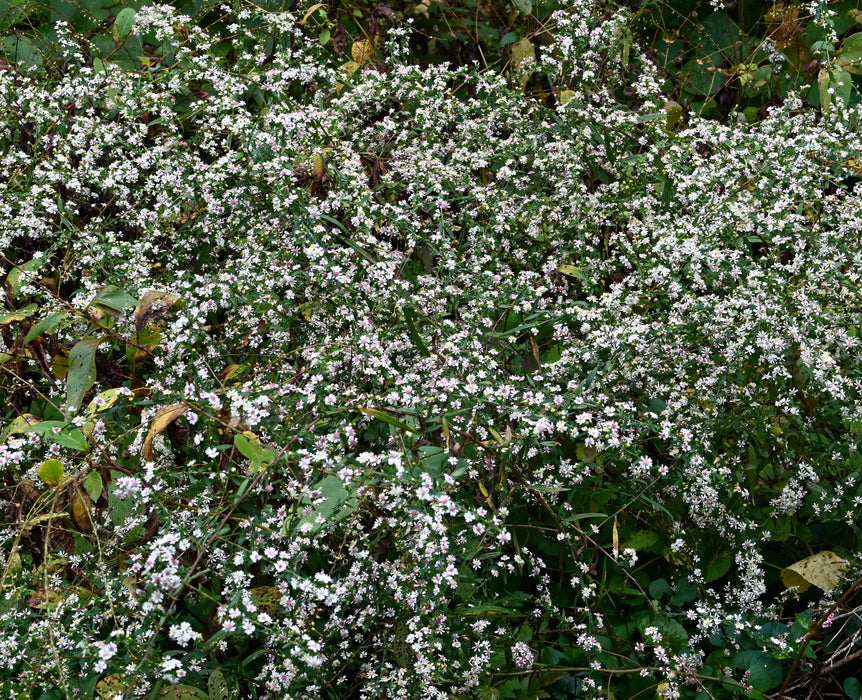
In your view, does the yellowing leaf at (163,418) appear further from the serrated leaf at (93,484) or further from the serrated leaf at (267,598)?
the serrated leaf at (267,598)

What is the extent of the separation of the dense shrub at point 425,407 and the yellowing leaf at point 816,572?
0.07ft

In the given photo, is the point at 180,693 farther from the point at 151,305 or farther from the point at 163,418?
the point at 151,305

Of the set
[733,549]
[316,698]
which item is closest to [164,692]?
[316,698]

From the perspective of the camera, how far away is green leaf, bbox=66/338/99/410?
2508 millimetres

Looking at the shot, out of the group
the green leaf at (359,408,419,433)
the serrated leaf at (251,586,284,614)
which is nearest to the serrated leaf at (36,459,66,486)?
the serrated leaf at (251,586,284,614)

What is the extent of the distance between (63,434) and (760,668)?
7.23ft

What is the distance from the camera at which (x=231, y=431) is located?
2416 mm

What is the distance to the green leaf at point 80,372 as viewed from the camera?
2.51 m

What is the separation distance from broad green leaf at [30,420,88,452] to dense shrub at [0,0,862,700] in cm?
1

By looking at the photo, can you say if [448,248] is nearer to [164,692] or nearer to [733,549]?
[733,549]

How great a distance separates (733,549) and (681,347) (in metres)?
0.72

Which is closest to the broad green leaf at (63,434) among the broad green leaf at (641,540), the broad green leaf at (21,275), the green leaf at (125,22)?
the broad green leaf at (21,275)

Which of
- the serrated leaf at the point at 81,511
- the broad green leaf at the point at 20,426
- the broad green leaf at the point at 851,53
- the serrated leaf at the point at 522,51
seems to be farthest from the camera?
the serrated leaf at the point at 522,51

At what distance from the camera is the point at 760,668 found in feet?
8.77
